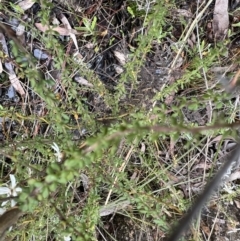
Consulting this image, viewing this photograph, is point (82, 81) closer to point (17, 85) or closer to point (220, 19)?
point (17, 85)

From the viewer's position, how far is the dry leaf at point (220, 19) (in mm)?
1672

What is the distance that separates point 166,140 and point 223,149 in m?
0.23

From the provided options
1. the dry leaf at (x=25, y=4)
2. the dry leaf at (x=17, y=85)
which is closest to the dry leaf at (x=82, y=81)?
the dry leaf at (x=17, y=85)

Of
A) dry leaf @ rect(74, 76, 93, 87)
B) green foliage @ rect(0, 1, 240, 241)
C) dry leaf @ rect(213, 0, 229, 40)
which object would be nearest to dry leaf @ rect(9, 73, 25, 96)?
green foliage @ rect(0, 1, 240, 241)

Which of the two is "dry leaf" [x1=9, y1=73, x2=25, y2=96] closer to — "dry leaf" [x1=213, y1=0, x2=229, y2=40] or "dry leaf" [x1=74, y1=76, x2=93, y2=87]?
"dry leaf" [x1=74, y1=76, x2=93, y2=87]

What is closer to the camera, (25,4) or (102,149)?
(102,149)

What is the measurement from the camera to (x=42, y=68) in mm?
1632

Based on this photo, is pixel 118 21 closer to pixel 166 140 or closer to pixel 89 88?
pixel 89 88

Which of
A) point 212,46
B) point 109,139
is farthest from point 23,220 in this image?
point 212,46

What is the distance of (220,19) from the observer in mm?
1674

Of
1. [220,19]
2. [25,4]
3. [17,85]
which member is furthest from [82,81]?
[220,19]

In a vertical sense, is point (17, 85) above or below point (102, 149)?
below

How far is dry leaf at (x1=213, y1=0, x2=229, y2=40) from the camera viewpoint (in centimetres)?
167

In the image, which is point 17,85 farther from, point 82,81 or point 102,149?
point 102,149
